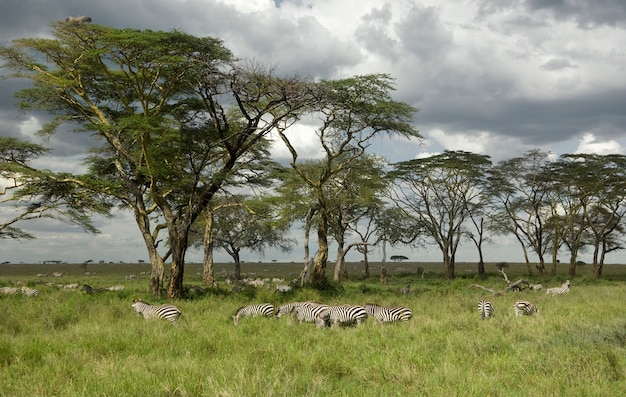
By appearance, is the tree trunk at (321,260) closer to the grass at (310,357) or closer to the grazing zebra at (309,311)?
the grass at (310,357)

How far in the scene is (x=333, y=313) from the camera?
1220 cm

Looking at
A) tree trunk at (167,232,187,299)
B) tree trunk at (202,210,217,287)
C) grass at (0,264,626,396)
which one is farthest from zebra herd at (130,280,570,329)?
tree trunk at (202,210,217,287)

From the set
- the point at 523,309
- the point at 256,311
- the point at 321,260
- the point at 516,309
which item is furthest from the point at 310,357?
the point at 321,260

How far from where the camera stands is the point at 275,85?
19.8 meters

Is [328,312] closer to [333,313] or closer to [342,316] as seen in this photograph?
[333,313]

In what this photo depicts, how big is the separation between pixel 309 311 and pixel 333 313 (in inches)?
30.4

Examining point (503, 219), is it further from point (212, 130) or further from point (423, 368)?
point (423, 368)

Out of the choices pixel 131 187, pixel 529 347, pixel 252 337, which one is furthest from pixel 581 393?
pixel 131 187

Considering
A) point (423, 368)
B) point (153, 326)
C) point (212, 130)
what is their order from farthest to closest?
point (212, 130)
point (153, 326)
point (423, 368)

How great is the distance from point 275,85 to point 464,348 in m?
13.6

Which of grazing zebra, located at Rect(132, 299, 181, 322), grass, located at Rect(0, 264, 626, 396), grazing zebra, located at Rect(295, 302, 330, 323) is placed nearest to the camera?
grass, located at Rect(0, 264, 626, 396)

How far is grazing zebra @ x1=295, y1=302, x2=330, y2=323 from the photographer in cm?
1257

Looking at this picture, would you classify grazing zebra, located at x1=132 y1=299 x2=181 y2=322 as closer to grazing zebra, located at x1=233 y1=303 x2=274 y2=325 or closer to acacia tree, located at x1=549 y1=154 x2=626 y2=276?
grazing zebra, located at x1=233 y1=303 x2=274 y2=325

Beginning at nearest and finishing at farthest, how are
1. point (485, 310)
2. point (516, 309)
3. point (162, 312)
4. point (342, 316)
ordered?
point (342, 316) → point (162, 312) → point (485, 310) → point (516, 309)
